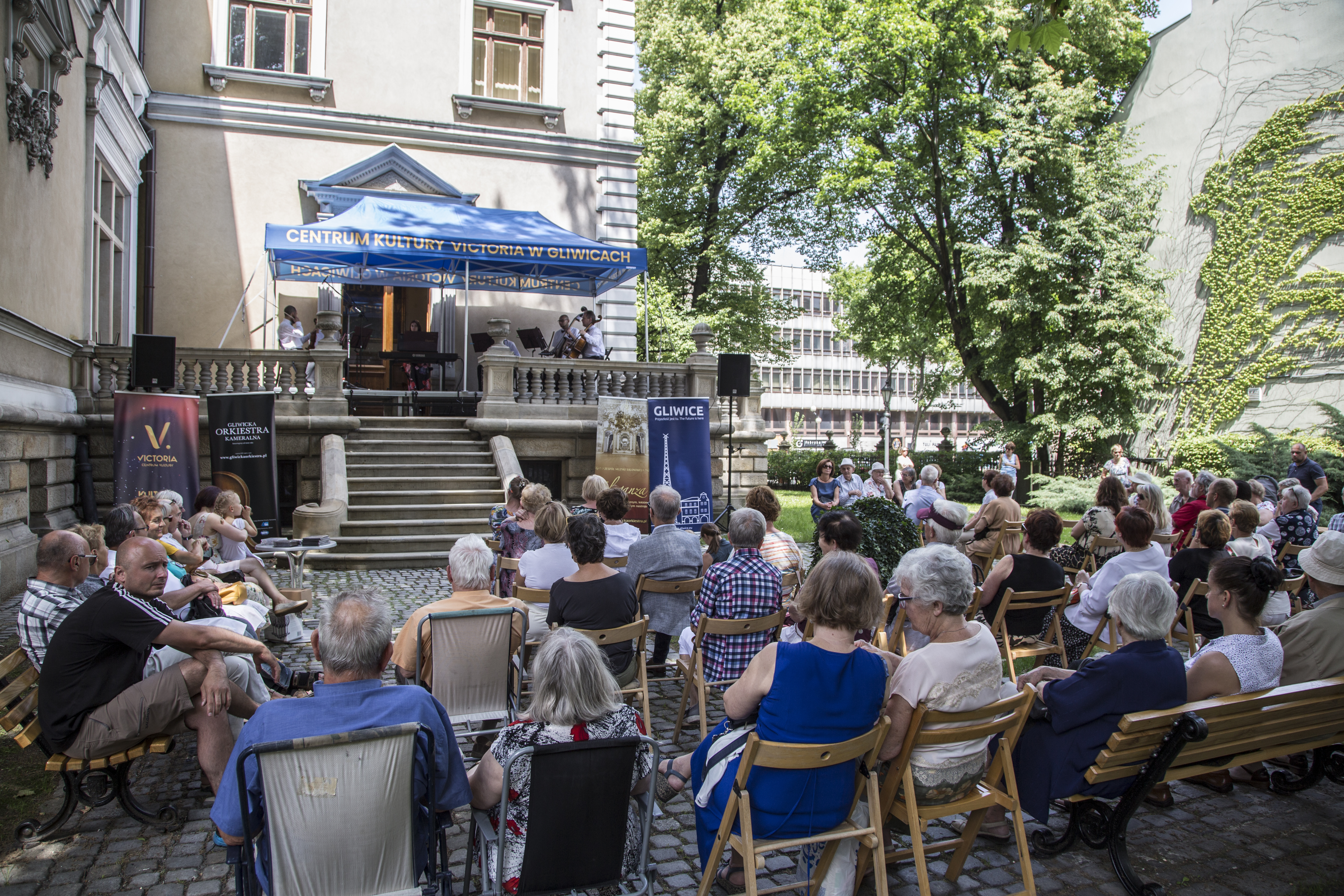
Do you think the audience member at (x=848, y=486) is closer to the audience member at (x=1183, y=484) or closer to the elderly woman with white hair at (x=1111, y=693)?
the audience member at (x=1183, y=484)

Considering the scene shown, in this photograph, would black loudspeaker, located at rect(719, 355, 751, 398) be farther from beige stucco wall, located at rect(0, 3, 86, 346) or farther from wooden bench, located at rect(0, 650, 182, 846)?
wooden bench, located at rect(0, 650, 182, 846)

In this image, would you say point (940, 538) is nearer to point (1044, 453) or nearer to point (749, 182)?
point (1044, 453)

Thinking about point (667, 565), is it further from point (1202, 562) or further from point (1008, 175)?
point (1008, 175)

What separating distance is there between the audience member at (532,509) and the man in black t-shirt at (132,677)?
2.66 metres

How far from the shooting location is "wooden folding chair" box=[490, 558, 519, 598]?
19.0 ft

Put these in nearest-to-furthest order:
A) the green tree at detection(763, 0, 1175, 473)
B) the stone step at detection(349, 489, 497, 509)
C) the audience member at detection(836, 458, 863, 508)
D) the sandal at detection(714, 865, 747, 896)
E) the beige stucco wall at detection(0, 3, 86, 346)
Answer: the sandal at detection(714, 865, 747, 896)
the beige stucco wall at detection(0, 3, 86, 346)
the audience member at detection(836, 458, 863, 508)
the stone step at detection(349, 489, 497, 509)
the green tree at detection(763, 0, 1175, 473)

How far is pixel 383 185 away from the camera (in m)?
15.8

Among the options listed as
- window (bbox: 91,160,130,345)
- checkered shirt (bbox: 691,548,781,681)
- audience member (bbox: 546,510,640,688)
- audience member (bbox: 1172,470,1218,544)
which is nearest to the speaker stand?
audience member (bbox: 1172,470,1218,544)

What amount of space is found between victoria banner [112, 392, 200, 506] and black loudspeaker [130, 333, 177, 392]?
0.16m

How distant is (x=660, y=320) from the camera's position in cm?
2458

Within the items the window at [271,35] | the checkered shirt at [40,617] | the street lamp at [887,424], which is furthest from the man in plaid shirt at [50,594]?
the street lamp at [887,424]

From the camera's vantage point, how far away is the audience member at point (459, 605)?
4.08 metres

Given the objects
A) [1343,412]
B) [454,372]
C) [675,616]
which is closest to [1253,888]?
[675,616]

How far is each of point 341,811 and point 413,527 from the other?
8.86 meters
